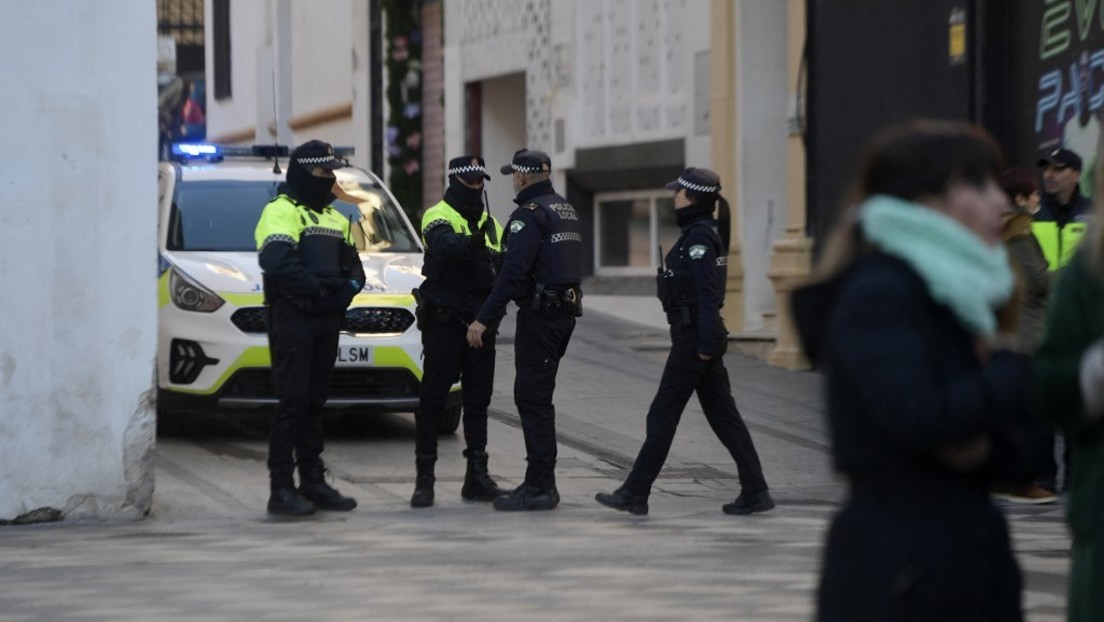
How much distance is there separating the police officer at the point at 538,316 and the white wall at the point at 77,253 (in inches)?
69.8

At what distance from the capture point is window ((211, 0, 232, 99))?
37.1 meters

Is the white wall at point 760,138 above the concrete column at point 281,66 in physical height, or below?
below

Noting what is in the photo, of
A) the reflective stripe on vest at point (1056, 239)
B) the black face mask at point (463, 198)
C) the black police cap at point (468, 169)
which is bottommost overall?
the reflective stripe on vest at point (1056, 239)

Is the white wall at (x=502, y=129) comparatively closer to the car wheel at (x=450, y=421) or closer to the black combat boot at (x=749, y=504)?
the car wheel at (x=450, y=421)

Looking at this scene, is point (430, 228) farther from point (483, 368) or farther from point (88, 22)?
point (88, 22)

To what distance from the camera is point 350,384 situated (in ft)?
38.4

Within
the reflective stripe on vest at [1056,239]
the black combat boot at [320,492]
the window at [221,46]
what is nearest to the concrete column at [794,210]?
the reflective stripe on vest at [1056,239]

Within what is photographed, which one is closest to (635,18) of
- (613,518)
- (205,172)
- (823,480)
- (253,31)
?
(205,172)

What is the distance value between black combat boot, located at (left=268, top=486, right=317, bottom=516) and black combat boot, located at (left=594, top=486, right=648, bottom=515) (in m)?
1.50

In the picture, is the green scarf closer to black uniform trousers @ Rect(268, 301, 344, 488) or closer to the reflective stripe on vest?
black uniform trousers @ Rect(268, 301, 344, 488)

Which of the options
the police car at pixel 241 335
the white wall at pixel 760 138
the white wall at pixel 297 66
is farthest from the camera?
the white wall at pixel 297 66

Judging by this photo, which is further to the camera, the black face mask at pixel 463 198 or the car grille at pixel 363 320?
the car grille at pixel 363 320

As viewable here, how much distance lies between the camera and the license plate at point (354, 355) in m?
11.6

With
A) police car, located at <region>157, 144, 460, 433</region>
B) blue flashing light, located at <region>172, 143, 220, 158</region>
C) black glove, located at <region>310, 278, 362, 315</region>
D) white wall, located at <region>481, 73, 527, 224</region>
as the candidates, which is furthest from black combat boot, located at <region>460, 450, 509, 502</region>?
white wall, located at <region>481, 73, 527, 224</region>
